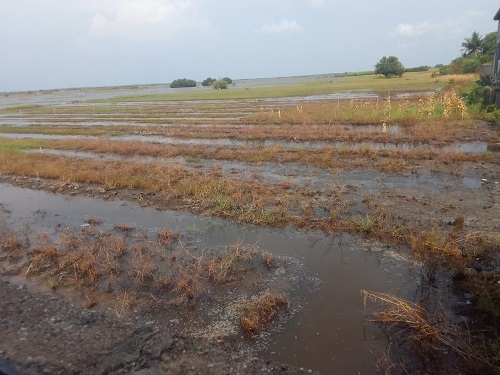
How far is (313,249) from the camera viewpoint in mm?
9117

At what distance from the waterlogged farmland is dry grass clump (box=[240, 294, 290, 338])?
27 mm

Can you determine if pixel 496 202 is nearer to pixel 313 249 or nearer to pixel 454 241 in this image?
pixel 454 241

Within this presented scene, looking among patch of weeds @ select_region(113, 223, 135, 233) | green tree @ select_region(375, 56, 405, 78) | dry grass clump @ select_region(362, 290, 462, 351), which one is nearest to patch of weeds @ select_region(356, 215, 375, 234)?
dry grass clump @ select_region(362, 290, 462, 351)

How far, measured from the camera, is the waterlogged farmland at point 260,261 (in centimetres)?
579

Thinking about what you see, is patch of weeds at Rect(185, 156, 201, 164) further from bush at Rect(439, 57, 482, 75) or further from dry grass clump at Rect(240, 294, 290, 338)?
bush at Rect(439, 57, 482, 75)

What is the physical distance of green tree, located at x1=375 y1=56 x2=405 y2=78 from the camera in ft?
253

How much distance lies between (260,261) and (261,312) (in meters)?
2.06

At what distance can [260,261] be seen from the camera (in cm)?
859

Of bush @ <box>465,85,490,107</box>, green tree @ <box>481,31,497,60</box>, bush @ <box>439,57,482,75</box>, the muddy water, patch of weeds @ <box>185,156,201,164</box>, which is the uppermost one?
green tree @ <box>481,31,497,60</box>

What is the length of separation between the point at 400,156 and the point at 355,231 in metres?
8.51

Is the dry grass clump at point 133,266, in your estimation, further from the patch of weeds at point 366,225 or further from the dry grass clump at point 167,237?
the patch of weeds at point 366,225

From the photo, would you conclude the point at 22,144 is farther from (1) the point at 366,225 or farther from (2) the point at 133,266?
(1) the point at 366,225

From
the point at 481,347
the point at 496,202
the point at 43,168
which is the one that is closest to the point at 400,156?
the point at 496,202

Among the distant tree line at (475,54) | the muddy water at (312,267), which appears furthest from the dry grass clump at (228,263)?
the distant tree line at (475,54)
